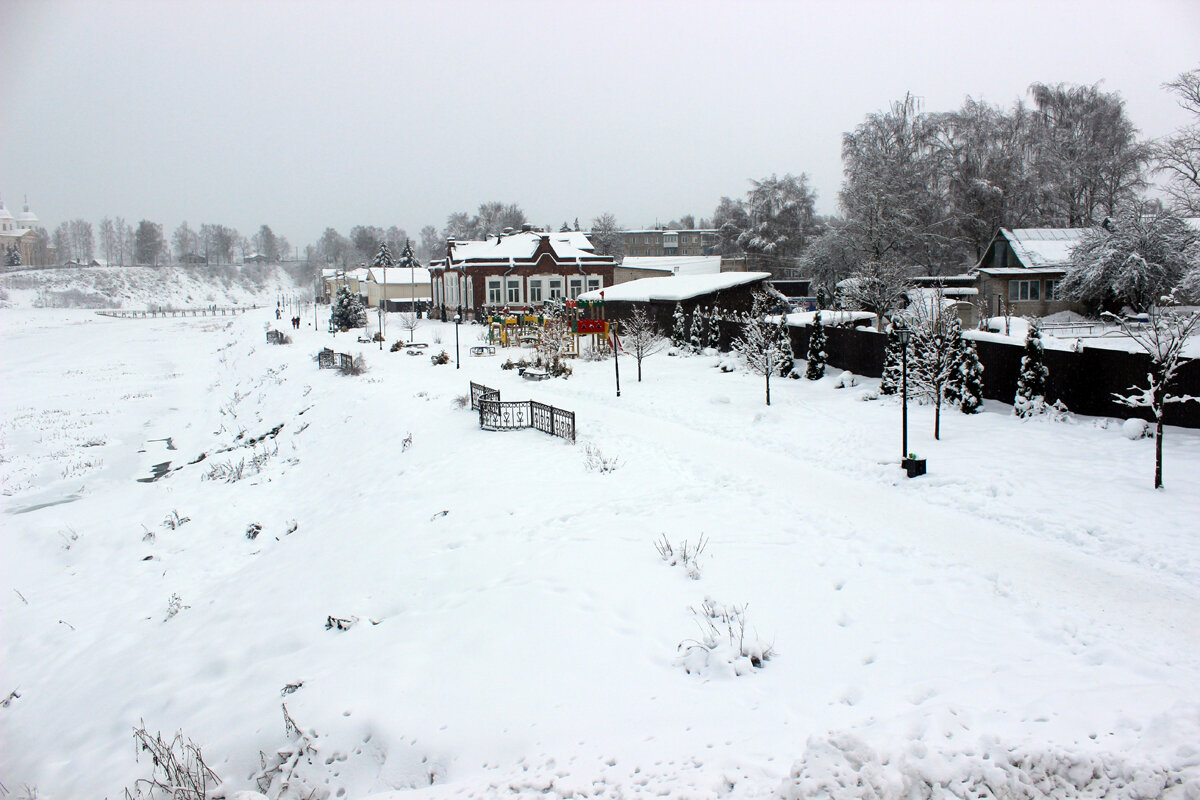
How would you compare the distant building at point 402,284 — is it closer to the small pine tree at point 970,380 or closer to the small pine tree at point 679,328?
the small pine tree at point 679,328

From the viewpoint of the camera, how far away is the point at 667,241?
107250 mm

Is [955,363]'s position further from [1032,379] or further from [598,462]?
[598,462]

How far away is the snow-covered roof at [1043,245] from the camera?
1571 inches

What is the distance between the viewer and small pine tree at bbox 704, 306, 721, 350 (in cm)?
3097

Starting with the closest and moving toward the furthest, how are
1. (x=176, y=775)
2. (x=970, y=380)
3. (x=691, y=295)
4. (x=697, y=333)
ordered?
1. (x=176, y=775)
2. (x=970, y=380)
3. (x=697, y=333)
4. (x=691, y=295)

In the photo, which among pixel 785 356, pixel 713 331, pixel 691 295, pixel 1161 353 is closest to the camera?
pixel 1161 353

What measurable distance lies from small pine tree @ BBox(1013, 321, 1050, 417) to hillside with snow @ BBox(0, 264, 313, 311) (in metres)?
91.9

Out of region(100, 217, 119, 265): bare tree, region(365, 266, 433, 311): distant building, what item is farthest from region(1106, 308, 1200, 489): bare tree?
region(100, 217, 119, 265): bare tree

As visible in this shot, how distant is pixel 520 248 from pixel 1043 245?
33.7 metres

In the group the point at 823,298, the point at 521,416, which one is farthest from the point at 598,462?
the point at 823,298

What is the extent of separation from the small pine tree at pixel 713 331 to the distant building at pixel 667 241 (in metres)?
71.0

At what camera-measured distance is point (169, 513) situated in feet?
55.6

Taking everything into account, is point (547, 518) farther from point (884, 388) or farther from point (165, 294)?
point (165, 294)

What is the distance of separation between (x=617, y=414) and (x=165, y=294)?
397ft
